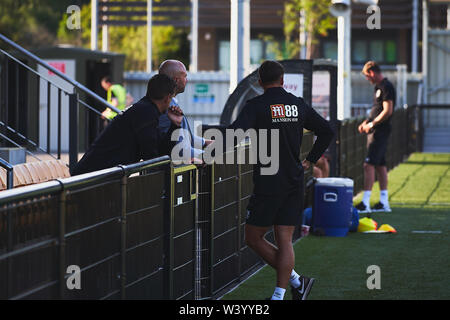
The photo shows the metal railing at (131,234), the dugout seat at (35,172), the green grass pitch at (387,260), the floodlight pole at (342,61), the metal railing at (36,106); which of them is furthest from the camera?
the floodlight pole at (342,61)

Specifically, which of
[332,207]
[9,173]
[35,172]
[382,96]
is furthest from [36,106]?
[382,96]

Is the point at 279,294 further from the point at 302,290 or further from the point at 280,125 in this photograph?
the point at 280,125

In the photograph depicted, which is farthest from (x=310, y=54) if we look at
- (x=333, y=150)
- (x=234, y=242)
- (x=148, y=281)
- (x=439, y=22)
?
(x=148, y=281)

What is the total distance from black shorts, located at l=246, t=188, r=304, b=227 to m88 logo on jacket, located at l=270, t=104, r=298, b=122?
57 cm

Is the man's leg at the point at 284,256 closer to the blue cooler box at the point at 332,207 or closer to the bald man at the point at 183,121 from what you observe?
the bald man at the point at 183,121

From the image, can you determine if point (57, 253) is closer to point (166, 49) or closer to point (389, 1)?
point (389, 1)

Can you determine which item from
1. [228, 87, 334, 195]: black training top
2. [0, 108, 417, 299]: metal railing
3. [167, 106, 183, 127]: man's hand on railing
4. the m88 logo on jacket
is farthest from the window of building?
[167, 106, 183, 127]: man's hand on railing

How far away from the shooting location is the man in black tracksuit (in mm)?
7344

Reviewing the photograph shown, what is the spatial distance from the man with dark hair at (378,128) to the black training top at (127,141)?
731 cm

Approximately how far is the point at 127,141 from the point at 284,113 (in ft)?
4.01

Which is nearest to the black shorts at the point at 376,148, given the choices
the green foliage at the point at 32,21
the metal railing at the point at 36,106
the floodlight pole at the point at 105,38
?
the metal railing at the point at 36,106

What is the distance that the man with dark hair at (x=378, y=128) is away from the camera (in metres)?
13.8

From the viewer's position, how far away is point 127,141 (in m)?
6.97

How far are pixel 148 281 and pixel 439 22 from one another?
37339mm
